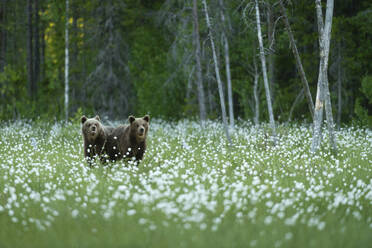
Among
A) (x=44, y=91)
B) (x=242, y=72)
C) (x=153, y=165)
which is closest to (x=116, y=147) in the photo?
(x=153, y=165)

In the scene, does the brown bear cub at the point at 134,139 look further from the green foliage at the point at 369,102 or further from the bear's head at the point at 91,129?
the green foliage at the point at 369,102

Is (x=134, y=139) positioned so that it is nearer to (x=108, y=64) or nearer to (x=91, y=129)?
(x=91, y=129)

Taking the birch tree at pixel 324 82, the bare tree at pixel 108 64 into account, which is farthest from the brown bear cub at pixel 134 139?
the bare tree at pixel 108 64

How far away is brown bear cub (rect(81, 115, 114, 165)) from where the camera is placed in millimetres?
8823

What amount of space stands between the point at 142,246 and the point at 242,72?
1848 centimetres

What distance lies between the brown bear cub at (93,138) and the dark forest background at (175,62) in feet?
28.8

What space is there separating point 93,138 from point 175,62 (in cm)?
1123

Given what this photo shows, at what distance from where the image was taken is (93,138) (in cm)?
894

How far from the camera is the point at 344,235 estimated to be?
14.2 ft

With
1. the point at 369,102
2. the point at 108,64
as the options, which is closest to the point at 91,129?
the point at 369,102

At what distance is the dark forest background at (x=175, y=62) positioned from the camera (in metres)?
17.7

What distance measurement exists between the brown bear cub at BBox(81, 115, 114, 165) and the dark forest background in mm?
8770

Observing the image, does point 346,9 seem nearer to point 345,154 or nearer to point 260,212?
point 345,154

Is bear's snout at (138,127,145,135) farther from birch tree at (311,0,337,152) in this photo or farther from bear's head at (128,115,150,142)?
birch tree at (311,0,337,152)
